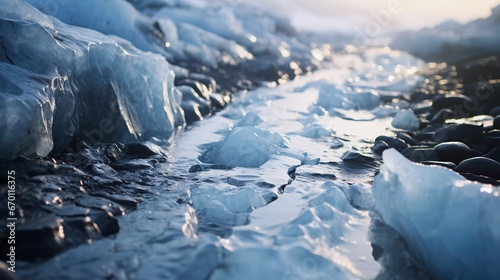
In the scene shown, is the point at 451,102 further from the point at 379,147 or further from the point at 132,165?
the point at 132,165

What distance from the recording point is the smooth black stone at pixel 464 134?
5.33 meters

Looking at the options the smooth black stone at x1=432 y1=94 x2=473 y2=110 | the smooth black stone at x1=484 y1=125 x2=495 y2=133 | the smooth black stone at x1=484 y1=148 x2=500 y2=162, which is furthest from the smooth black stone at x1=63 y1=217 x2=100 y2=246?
the smooth black stone at x1=432 y1=94 x2=473 y2=110

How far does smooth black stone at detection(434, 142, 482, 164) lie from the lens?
179 inches

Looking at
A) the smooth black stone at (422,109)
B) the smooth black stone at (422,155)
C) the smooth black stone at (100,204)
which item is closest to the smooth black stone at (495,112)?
the smooth black stone at (422,109)

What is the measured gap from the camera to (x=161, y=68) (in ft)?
18.8

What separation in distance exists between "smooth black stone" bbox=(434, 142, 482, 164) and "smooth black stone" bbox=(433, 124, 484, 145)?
780 millimetres

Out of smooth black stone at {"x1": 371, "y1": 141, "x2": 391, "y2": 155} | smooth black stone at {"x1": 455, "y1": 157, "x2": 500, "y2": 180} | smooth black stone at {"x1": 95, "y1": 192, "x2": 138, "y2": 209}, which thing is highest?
smooth black stone at {"x1": 455, "y1": 157, "x2": 500, "y2": 180}

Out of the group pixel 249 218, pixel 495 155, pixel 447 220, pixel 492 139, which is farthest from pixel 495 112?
pixel 249 218

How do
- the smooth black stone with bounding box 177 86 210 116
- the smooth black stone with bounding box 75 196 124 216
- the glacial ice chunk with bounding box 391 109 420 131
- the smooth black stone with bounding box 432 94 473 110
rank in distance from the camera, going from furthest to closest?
the smooth black stone with bounding box 432 94 473 110 < the smooth black stone with bounding box 177 86 210 116 < the glacial ice chunk with bounding box 391 109 420 131 < the smooth black stone with bounding box 75 196 124 216

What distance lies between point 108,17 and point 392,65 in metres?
15.0

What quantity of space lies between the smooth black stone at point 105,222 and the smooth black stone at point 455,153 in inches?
148

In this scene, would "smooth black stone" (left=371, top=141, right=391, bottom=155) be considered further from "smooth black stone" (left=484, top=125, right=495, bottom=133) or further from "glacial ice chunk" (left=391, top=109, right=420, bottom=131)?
"smooth black stone" (left=484, top=125, right=495, bottom=133)

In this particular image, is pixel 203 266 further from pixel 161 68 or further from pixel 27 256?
pixel 161 68

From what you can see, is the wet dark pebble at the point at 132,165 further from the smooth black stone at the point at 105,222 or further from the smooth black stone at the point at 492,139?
the smooth black stone at the point at 492,139
